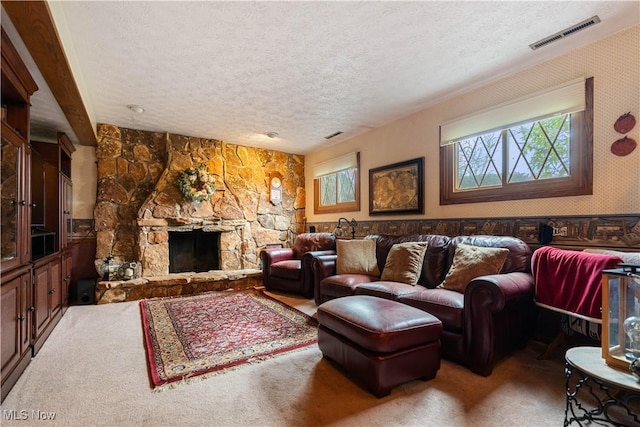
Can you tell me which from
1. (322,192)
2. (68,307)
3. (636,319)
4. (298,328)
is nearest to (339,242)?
(298,328)

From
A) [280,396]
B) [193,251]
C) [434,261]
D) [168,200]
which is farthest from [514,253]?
[193,251]

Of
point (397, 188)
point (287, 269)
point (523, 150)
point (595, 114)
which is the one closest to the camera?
point (595, 114)

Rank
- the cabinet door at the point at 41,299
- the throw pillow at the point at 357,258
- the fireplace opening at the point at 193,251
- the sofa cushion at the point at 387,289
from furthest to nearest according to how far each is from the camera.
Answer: the fireplace opening at the point at 193,251 < the throw pillow at the point at 357,258 < the sofa cushion at the point at 387,289 < the cabinet door at the point at 41,299

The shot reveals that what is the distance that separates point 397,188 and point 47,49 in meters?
3.57

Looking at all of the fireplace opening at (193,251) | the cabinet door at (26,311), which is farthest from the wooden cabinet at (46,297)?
the fireplace opening at (193,251)

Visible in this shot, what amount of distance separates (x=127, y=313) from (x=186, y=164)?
2.33m

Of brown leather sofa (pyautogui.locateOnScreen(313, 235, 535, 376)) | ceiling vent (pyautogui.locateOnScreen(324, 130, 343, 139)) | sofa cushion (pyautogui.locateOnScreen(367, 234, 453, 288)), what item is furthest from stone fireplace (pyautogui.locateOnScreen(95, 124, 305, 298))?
sofa cushion (pyautogui.locateOnScreen(367, 234, 453, 288))

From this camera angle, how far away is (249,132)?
4.51 metres

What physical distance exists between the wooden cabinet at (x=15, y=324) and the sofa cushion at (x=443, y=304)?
8.64ft

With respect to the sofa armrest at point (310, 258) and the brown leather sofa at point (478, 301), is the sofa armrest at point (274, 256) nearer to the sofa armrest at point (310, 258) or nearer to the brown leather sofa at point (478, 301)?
the sofa armrest at point (310, 258)

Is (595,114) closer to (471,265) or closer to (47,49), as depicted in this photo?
(471,265)

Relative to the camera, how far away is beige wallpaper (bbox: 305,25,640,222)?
82.3 inches

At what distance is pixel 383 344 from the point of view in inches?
66.0

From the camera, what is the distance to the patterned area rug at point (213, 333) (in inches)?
81.2
